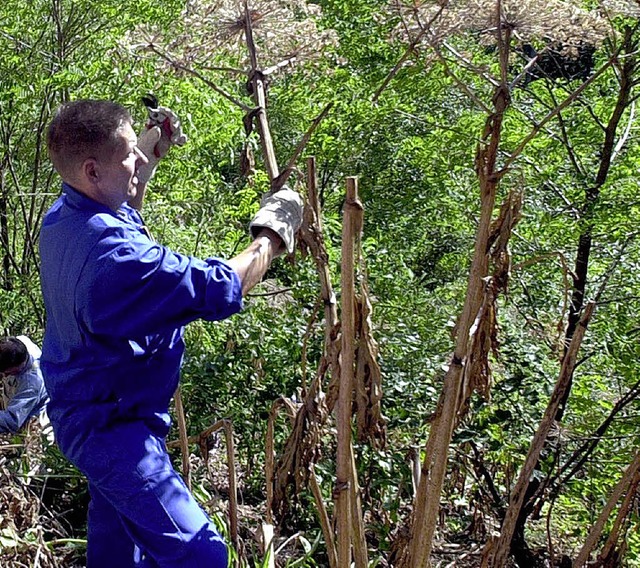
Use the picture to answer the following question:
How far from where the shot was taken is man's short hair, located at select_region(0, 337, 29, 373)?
4832 millimetres

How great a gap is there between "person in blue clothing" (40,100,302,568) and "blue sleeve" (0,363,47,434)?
2460mm

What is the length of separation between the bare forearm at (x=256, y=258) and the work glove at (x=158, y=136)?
2.27 ft

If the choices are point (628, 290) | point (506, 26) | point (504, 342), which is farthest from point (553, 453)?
point (506, 26)

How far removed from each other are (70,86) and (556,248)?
3.27 metres

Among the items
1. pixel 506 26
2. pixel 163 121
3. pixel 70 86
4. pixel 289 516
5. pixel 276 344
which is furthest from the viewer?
pixel 70 86

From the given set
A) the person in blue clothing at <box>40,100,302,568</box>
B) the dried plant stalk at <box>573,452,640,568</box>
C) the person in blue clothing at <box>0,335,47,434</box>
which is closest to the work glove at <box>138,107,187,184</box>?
the person in blue clothing at <box>40,100,302,568</box>

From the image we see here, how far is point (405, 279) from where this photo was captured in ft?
18.3

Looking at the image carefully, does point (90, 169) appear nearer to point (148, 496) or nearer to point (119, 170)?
point (119, 170)

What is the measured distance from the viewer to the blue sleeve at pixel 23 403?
4723mm

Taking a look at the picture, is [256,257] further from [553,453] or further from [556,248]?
[556,248]

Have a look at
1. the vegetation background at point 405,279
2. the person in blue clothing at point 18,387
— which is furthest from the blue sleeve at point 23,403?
the vegetation background at point 405,279

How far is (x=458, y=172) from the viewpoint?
24.0ft

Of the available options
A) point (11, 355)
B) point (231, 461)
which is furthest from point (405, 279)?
point (231, 461)

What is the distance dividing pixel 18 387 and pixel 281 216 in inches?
121
